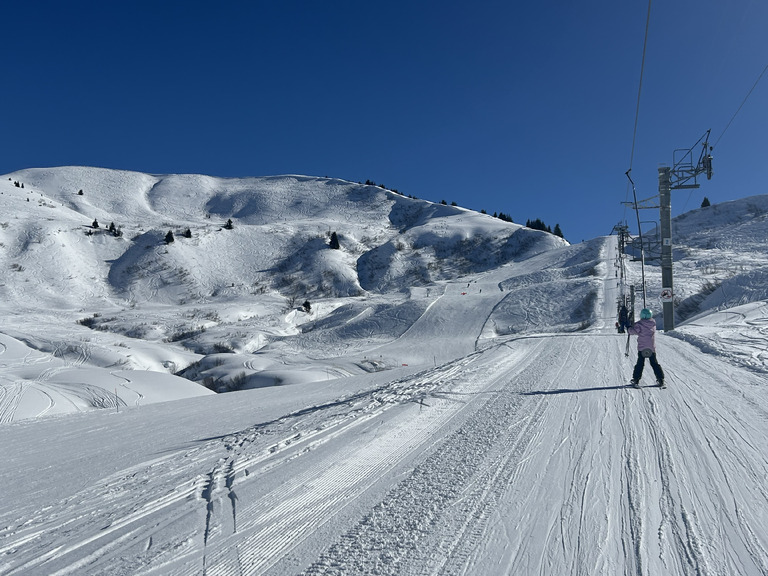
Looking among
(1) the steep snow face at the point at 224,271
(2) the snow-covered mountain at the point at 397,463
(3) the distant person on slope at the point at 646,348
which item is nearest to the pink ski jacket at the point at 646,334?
(3) the distant person on slope at the point at 646,348

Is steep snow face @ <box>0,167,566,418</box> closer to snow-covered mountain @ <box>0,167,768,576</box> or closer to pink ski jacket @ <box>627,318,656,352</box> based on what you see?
snow-covered mountain @ <box>0,167,768,576</box>

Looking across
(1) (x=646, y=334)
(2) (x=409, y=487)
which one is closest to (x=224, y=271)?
(1) (x=646, y=334)

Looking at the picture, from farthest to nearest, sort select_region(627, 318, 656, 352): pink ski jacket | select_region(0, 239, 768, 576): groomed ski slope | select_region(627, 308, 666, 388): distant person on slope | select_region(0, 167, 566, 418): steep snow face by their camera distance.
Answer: select_region(0, 167, 566, 418): steep snow face, select_region(627, 318, 656, 352): pink ski jacket, select_region(627, 308, 666, 388): distant person on slope, select_region(0, 239, 768, 576): groomed ski slope

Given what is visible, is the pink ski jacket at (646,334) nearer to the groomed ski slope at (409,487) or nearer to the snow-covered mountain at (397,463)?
the snow-covered mountain at (397,463)

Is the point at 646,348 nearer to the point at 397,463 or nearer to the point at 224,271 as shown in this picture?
the point at 397,463

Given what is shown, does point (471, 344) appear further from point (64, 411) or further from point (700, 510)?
point (700, 510)

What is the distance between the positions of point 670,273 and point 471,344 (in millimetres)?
12349

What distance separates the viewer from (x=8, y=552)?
10.9 ft

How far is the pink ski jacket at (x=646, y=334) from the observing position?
909 cm

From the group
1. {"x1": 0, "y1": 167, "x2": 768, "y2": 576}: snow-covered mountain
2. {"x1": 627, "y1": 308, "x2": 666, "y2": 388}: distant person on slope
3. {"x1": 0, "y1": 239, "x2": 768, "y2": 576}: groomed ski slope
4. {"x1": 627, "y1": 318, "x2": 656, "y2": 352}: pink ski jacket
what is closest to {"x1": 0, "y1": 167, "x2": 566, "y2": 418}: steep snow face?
{"x1": 0, "y1": 167, "x2": 768, "y2": 576}: snow-covered mountain

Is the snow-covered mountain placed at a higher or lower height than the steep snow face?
lower

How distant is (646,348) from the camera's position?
356 inches

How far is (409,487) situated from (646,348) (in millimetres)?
6945

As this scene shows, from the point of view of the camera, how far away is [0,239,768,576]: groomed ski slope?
10.2 ft
